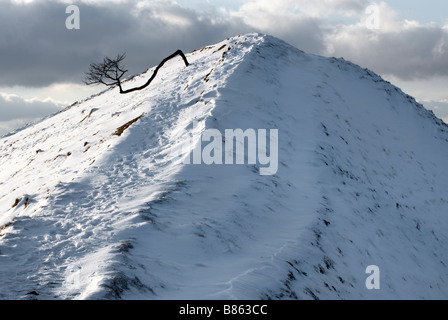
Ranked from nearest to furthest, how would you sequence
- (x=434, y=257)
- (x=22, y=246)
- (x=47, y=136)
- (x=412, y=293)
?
(x=22, y=246) < (x=412, y=293) < (x=434, y=257) < (x=47, y=136)

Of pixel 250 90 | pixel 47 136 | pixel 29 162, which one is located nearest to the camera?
pixel 250 90

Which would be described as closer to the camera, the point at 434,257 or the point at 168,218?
the point at 168,218

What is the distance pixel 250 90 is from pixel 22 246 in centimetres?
1221

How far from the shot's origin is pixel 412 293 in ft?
37.5

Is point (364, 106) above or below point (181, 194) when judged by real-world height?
above

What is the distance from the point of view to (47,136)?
82.4 ft

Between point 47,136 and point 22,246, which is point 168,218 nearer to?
point 22,246

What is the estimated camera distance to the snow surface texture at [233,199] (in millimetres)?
8305

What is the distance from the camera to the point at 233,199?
11289 millimetres

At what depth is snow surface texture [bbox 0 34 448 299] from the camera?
27.2 feet
